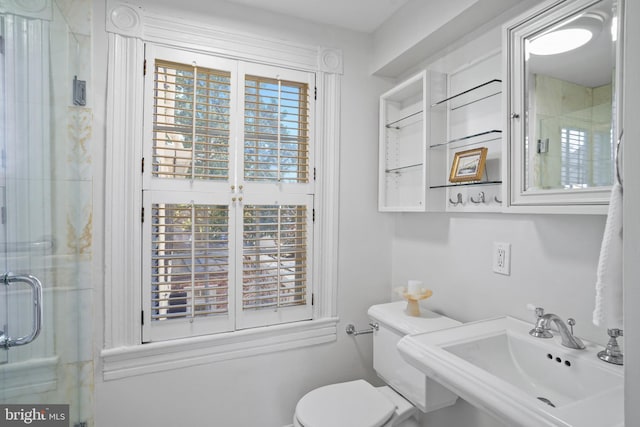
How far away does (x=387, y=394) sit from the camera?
1.64 metres

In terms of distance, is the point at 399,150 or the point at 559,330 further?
the point at 399,150

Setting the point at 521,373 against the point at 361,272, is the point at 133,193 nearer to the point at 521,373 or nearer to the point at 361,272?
the point at 361,272

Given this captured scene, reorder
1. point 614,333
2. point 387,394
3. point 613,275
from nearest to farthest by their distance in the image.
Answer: point 613,275 < point 614,333 < point 387,394

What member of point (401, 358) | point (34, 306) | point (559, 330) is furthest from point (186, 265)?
point (559, 330)

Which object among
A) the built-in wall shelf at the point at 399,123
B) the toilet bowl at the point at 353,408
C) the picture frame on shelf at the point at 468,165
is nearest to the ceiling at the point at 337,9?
the built-in wall shelf at the point at 399,123

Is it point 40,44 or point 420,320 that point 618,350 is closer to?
point 420,320

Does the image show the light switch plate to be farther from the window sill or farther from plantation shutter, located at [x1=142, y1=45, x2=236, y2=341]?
plantation shutter, located at [x1=142, y1=45, x2=236, y2=341]

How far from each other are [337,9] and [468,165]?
108cm

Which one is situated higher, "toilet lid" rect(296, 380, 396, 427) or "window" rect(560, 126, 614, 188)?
"window" rect(560, 126, 614, 188)

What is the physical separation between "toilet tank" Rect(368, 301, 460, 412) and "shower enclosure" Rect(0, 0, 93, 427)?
1277 millimetres

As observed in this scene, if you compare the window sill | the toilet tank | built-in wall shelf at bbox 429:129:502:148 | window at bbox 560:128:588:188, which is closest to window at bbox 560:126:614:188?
window at bbox 560:128:588:188

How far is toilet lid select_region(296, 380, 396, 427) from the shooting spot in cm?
140

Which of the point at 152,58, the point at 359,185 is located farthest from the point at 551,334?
the point at 152,58

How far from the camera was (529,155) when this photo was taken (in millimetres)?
1130
